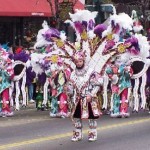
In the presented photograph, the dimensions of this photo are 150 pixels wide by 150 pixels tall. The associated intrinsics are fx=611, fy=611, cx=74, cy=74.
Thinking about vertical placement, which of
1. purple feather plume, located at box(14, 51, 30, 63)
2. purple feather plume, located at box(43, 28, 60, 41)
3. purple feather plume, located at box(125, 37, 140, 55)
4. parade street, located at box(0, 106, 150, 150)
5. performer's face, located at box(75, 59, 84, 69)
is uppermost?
purple feather plume, located at box(43, 28, 60, 41)

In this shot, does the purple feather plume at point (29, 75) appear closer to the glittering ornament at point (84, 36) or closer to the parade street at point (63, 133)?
the parade street at point (63, 133)

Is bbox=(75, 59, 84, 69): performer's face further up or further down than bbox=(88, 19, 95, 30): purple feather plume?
further down

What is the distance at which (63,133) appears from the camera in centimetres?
1308

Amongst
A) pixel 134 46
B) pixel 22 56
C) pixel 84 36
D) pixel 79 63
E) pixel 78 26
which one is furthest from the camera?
pixel 22 56

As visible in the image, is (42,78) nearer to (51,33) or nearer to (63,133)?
(51,33)

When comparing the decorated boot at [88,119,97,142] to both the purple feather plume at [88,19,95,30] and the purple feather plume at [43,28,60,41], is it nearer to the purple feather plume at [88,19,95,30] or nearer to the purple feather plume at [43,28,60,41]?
the purple feather plume at [88,19,95,30]

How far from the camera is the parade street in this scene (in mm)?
11395

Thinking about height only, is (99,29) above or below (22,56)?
above

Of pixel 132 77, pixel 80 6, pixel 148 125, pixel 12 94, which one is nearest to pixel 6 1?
pixel 80 6

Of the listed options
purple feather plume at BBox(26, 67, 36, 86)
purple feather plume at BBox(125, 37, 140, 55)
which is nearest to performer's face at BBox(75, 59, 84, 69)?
purple feather plume at BBox(125, 37, 140, 55)

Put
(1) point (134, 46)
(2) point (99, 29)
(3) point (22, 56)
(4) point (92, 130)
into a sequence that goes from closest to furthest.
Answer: (4) point (92, 130) → (2) point (99, 29) → (1) point (134, 46) → (3) point (22, 56)

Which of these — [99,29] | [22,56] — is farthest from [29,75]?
[99,29]

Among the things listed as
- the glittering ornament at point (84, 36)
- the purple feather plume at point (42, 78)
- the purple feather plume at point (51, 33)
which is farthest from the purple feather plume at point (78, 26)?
the purple feather plume at point (42, 78)

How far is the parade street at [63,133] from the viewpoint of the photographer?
11395mm
